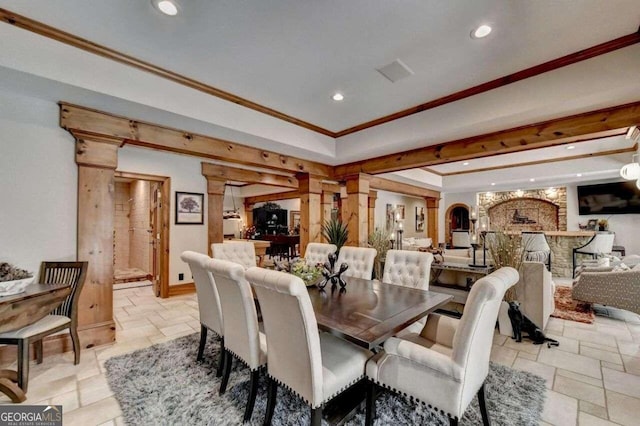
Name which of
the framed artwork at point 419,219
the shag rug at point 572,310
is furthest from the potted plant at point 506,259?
the framed artwork at point 419,219

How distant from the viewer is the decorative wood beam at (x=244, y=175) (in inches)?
213

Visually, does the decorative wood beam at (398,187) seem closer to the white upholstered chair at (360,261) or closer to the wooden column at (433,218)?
the wooden column at (433,218)

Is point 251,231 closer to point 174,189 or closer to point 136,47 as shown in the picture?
Result: point 174,189

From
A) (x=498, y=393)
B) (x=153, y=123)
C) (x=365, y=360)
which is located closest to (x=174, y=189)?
(x=153, y=123)

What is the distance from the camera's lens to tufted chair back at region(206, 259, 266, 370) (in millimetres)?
1911

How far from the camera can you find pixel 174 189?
5.00 metres

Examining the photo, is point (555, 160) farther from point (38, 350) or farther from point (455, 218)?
point (38, 350)

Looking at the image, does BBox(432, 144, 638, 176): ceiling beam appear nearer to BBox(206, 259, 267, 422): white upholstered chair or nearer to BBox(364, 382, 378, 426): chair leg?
BBox(364, 382, 378, 426): chair leg

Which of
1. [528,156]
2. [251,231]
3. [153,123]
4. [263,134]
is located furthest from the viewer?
[251,231]

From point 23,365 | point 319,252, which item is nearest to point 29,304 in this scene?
point 23,365

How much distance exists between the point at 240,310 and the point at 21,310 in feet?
5.42

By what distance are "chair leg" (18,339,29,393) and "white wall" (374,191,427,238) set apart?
27.7 ft

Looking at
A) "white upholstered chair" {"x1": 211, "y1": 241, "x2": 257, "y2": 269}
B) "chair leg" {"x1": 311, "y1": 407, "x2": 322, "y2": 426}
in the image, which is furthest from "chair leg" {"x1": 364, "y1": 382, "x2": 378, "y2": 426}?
"white upholstered chair" {"x1": 211, "y1": 241, "x2": 257, "y2": 269}

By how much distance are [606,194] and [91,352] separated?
10647mm
